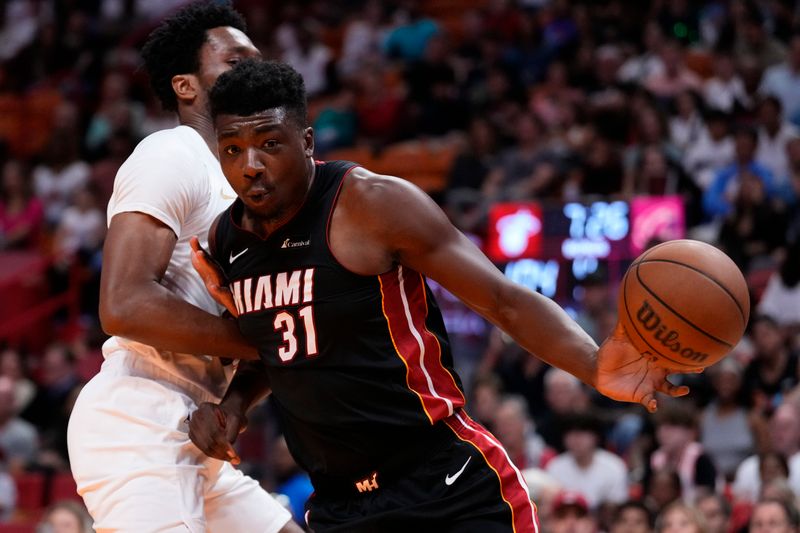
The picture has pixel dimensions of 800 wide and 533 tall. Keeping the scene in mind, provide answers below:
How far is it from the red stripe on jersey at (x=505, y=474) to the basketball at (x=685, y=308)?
665 mm

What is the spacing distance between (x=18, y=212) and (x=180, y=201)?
443 inches

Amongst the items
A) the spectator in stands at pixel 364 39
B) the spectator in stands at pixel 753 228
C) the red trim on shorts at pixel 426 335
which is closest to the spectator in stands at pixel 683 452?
the spectator in stands at pixel 753 228

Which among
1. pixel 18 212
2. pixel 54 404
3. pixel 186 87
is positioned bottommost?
pixel 54 404

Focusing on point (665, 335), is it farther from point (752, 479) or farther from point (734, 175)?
point (734, 175)

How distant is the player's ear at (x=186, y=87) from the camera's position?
15.6 ft

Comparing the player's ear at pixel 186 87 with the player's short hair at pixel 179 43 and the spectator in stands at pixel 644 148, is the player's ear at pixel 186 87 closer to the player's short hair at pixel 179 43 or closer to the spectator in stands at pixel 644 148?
the player's short hair at pixel 179 43

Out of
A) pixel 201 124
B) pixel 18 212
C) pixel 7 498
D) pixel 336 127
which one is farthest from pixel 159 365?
pixel 18 212

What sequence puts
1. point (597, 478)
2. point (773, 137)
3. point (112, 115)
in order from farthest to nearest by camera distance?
point (112, 115)
point (773, 137)
point (597, 478)

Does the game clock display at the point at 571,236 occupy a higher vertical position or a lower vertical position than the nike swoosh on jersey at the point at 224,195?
lower

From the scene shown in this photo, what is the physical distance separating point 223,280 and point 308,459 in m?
0.70

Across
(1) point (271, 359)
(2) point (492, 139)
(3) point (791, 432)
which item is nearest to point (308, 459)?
(1) point (271, 359)

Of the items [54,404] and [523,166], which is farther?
[523,166]

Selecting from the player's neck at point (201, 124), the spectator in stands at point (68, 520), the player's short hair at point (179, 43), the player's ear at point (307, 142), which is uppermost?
the player's short hair at point (179, 43)

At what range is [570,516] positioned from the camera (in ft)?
25.4
